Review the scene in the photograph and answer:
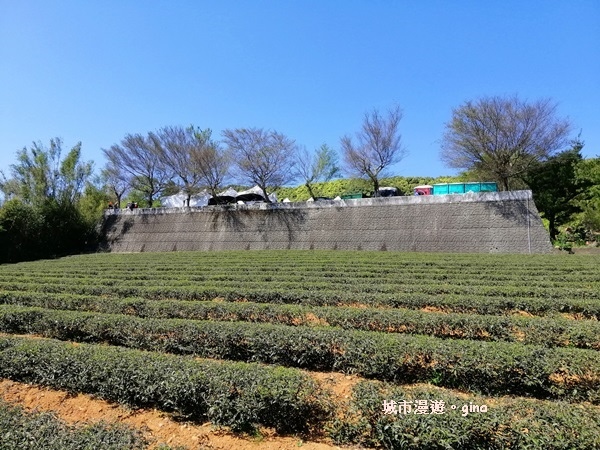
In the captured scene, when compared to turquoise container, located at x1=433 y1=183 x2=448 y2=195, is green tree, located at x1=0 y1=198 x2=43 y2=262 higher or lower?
lower

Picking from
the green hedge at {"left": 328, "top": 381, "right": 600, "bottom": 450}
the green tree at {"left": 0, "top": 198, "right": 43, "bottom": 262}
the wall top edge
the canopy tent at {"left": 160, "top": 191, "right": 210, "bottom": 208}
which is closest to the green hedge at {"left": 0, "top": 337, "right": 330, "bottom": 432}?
the green hedge at {"left": 328, "top": 381, "right": 600, "bottom": 450}

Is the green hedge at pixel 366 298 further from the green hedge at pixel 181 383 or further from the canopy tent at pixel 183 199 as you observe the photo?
the canopy tent at pixel 183 199

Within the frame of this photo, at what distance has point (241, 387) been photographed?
3.12m

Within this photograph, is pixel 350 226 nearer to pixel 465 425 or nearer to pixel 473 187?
pixel 473 187

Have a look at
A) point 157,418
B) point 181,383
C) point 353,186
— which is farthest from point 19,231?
point 181,383

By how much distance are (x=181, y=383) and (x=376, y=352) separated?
2.06 meters

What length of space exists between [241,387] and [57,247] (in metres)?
25.8

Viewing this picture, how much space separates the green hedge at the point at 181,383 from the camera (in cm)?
300

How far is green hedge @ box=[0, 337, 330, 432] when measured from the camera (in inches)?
118

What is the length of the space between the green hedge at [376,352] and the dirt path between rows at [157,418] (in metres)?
0.35

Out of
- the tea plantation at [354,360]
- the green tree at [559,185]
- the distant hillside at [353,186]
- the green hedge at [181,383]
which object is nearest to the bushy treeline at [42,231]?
the distant hillside at [353,186]

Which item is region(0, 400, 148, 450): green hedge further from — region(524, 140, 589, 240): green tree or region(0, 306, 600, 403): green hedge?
region(524, 140, 589, 240): green tree

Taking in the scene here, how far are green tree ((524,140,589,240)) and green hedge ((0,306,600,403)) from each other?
17.6 m

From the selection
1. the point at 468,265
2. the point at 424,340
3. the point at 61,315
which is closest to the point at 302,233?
the point at 468,265
